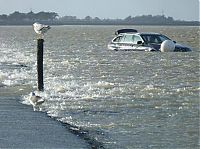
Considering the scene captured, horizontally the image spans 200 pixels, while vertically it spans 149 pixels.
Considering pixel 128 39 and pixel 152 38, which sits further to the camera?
pixel 128 39

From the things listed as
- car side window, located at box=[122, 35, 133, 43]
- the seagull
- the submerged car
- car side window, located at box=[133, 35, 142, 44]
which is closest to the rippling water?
the seagull

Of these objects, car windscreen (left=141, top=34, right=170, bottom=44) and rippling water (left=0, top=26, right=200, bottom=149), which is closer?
rippling water (left=0, top=26, right=200, bottom=149)

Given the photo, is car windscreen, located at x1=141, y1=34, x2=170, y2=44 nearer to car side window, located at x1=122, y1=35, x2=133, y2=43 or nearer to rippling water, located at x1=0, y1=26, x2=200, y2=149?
car side window, located at x1=122, y1=35, x2=133, y2=43

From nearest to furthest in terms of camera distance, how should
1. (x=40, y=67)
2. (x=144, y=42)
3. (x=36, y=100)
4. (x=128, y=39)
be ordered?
1. (x=36, y=100)
2. (x=40, y=67)
3. (x=144, y=42)
4. (x=128, y=39)

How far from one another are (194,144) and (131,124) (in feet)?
6.50

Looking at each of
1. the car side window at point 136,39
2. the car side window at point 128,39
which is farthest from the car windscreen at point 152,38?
the car side window at point 128,39

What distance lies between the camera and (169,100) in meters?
16.1

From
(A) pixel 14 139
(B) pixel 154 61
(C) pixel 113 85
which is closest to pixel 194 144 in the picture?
(A) pixel 14 139

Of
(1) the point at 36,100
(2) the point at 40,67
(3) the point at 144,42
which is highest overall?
(2) the point at 40,67

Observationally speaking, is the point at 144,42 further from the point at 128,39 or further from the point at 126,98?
the point at 126,98

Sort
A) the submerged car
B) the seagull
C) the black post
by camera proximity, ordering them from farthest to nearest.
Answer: the submerged car, the black post, the seagull

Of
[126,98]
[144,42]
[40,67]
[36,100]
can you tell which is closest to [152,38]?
[144,42]

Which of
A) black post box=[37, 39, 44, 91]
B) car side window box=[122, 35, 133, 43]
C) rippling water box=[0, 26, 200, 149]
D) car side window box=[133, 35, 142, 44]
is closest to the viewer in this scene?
rippling water box=[0, 26, 200, 149]

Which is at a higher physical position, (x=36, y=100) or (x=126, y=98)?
(x=36, y=100)
